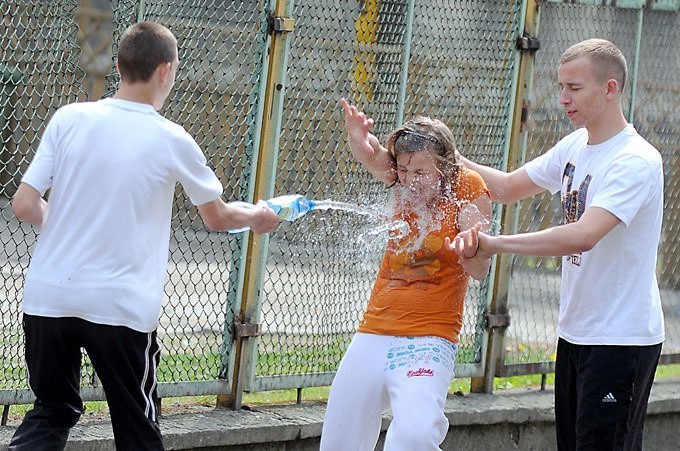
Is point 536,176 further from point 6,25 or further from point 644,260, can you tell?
point 6,25

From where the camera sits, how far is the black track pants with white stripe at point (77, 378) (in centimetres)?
416

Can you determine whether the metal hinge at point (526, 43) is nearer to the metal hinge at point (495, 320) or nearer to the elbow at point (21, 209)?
the metal hinge at point (495, 320)

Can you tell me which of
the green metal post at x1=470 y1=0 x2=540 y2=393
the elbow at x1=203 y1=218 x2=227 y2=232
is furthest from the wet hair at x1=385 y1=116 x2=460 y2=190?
the green metal post at x1=470 y1=0 x2=540 y2=393

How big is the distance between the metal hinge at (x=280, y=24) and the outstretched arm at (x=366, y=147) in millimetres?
867

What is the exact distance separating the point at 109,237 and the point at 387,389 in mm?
1290

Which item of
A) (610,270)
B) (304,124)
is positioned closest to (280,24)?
(304,124)

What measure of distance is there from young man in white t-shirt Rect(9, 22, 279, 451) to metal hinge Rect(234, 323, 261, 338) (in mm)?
1408

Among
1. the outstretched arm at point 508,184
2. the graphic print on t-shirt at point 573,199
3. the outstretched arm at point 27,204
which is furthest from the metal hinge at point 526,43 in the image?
the outstretched arm at point 27,204

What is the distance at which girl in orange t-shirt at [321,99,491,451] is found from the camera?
4656 millimetres

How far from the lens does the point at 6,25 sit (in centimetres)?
477

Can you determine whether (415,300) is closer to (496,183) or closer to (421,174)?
(421,174)

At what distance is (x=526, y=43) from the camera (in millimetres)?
6777

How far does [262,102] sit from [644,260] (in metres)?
1.98

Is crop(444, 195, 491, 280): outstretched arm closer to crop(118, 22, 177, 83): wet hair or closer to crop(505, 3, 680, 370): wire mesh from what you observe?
crop(118, 22, 177, 83): wet hair
